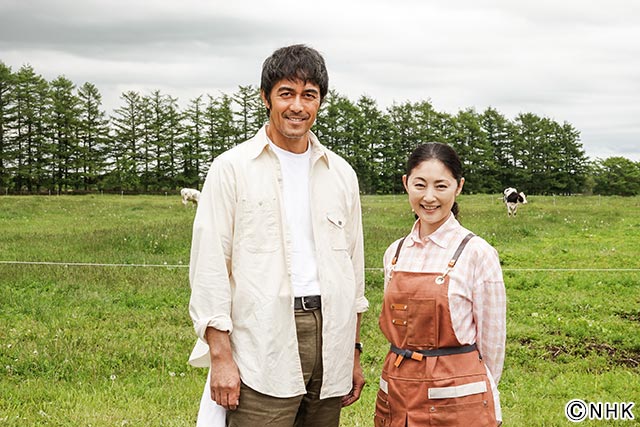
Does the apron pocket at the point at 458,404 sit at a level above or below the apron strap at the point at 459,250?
below

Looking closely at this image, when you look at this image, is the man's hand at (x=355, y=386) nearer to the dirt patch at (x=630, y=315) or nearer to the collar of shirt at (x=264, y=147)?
the collar of shirt at (x=264, y=147)

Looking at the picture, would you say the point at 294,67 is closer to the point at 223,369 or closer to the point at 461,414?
the point at 223,369

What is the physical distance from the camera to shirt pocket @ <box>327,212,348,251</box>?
3.45 m

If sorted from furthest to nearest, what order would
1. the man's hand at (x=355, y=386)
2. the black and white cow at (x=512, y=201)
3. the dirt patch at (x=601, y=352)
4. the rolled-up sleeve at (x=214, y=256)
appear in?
Result: the black and white cow at (x=512, y=201) → the dirt patch at (x=601, y=352) → the man's hand at (x=355, y=386) → the rolled-up sleeve at (x=214, y=256)

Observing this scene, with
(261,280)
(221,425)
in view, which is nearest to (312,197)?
(261,280)

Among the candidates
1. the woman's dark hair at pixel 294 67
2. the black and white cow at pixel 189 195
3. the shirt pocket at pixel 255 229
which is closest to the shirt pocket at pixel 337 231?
the shirt pocket at pixel 255 229

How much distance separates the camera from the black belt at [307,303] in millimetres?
3311

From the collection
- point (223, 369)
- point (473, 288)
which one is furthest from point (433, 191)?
point (223, 369)

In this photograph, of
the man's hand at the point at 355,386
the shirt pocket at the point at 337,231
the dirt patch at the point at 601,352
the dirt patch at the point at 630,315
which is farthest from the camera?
the dirt patch at the point at 630,315

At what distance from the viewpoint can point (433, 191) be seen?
3.50 m

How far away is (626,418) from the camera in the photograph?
6.09m

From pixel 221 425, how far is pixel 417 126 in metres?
71.6

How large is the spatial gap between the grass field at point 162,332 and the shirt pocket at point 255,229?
303cm

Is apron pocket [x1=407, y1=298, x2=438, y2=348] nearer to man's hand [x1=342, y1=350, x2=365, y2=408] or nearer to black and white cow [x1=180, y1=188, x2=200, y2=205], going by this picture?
man's hand [x1=342, y1=350, x2=365, y2=408]
